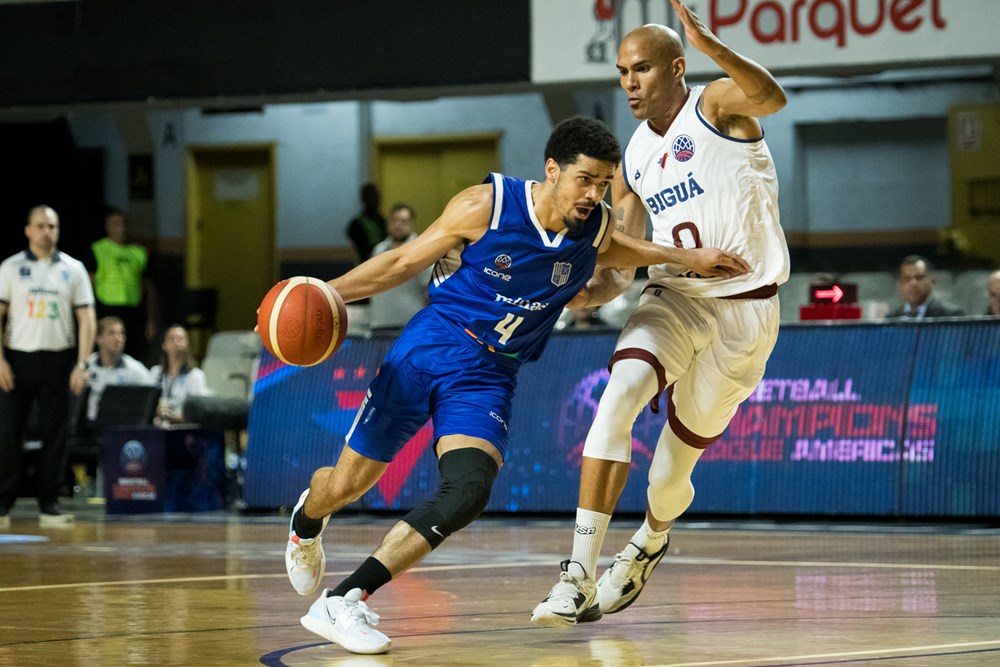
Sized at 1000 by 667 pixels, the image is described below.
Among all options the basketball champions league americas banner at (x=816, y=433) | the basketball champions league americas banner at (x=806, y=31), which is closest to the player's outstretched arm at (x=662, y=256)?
the basketball champions league americas banner at (x=816, y=433)

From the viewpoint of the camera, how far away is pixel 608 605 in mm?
5770

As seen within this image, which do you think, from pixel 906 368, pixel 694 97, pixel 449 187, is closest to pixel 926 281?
pixel 906 368

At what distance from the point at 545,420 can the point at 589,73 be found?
4463 millimetres

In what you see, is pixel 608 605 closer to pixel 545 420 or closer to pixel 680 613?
pixel 680 613

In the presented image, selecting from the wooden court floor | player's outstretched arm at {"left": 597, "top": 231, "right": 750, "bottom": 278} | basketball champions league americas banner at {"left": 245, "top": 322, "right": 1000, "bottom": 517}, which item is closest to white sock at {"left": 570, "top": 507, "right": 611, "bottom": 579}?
the wooden court floor

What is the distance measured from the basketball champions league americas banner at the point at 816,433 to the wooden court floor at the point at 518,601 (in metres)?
0.25

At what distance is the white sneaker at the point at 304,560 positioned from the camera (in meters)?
5.78

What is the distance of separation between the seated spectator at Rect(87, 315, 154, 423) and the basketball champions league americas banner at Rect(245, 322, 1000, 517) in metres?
3.35

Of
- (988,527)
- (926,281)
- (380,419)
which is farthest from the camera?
(926,281)

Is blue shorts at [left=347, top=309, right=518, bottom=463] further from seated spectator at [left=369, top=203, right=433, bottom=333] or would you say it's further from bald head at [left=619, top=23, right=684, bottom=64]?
seated spectator at [left=369, top=203, right=433, bottom=333]

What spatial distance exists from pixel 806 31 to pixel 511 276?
8.91 m

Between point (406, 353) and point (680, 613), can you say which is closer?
point (406, 353)

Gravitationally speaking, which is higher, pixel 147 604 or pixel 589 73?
pixel 589 73

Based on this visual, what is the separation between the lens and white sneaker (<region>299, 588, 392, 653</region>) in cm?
481
